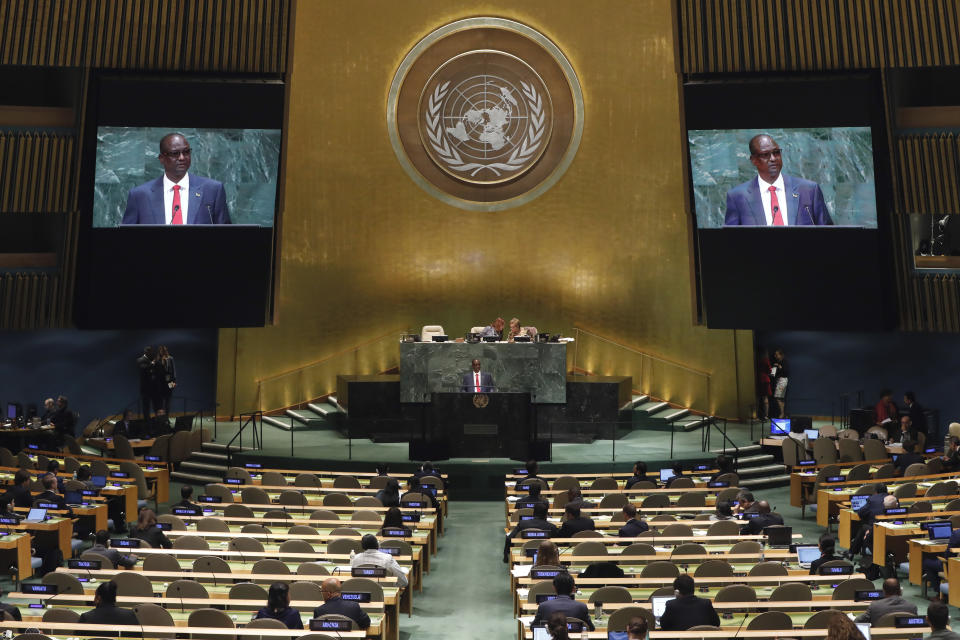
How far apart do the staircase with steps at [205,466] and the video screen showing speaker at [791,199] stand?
845cm

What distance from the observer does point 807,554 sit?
35.0ft

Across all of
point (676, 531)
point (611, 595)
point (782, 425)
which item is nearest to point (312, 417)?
point (782, 425)

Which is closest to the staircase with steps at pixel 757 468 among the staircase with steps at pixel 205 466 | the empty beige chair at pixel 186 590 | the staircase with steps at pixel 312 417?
the staircase with steps at pixel 312 417

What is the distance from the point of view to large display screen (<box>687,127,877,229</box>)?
18906 mm

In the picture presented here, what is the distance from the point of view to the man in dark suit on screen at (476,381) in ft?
63.3

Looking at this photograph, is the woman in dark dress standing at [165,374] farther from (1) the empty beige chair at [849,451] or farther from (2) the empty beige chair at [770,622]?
(2) the empty beige chair at [770,622]

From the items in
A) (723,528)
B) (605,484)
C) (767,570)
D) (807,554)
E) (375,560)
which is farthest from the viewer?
(605,484)

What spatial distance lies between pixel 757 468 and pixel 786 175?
488 centimetres

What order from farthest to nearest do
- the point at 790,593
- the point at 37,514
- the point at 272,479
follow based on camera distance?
the point at 272,479, the point at 37,514, the point at 790,593

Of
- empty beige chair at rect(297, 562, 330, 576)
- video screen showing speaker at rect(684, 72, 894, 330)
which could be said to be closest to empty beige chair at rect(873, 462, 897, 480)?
video screen showing speaker at rect(684, 72, 894, 330)

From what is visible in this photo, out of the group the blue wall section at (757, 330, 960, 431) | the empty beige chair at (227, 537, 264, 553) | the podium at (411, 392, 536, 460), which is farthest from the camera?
the blue wall section at (757, 330, 960, 431)

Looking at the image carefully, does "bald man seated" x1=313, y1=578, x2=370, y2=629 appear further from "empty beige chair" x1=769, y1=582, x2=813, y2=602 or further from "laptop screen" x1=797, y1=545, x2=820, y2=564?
"laptop screen" x1=797, y1=545, x2=820, y2=564

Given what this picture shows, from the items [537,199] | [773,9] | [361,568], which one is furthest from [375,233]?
[361,568]

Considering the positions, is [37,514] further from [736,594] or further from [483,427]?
[736,594]
